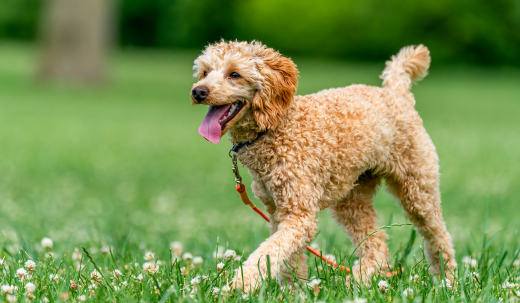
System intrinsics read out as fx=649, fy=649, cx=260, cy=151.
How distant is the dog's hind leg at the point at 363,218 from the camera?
4.03 meters

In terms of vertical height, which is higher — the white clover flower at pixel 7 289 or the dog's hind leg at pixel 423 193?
the dog's hind leg at pixel 423 193

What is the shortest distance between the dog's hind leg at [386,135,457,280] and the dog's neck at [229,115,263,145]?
960 millimetres

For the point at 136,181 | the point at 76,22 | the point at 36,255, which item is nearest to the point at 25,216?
the point at 136,181

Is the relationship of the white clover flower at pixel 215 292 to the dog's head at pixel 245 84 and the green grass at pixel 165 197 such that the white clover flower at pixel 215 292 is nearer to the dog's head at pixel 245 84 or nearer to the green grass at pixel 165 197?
the green grass at pixel 165 197

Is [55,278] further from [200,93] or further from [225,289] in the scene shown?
[200,93]

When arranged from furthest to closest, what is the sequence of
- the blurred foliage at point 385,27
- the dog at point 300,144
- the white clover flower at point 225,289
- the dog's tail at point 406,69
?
the blurred foliage at point 385,27 < the dog's tail at point 406,69 < the dog at point 300,144 < the white clover flower at point 225,289

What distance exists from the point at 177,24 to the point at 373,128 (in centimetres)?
4292

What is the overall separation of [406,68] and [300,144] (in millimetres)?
1333

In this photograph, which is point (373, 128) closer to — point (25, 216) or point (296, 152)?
point (296, 152)

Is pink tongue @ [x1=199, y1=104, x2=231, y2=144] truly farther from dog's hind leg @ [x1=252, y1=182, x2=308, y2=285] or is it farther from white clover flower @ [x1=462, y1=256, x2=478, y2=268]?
white clover flower @ [x1=462, y1=256, x2=478, y2=268]

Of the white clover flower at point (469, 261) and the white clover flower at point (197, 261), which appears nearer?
the white clover flower at point (197, 261)

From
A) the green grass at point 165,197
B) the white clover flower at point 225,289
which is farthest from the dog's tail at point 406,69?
the white clover flower at point 225,289

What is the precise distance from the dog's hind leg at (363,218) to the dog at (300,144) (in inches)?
0.5

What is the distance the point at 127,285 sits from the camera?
335 cm
